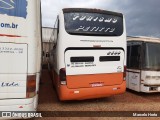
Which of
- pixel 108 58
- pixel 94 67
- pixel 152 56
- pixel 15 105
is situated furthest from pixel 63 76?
pixel 152 56

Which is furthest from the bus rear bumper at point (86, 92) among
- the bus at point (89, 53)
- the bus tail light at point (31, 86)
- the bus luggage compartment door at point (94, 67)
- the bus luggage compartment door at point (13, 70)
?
the bus luggage compartment door at point (13, 70)

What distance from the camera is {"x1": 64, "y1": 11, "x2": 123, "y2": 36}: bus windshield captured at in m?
8.58

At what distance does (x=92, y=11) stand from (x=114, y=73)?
242 centimetres

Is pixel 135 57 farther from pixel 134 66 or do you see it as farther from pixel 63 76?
pixel 63 76

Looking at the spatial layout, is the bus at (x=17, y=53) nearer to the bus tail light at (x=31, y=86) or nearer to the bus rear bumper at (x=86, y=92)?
the bus tail light at (x=31, y=86)

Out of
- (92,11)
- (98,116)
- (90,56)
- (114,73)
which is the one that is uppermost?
(92,11)

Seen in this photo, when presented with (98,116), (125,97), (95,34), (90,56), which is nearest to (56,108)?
(98,116)

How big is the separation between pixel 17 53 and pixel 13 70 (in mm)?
411

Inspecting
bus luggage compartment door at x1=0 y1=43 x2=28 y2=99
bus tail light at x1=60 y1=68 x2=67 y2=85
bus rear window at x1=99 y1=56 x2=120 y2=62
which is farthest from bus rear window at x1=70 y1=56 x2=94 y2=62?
bus luggage compartment door at x1=0 y1=43 x2=28 y2=99

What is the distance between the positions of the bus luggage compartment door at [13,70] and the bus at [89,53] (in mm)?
2658

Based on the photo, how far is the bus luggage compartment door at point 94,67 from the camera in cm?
851

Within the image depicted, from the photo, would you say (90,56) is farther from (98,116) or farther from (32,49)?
(32,49)

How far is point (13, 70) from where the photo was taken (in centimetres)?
580

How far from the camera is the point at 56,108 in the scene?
28.5ft
